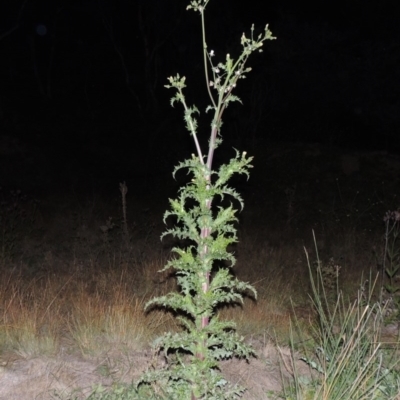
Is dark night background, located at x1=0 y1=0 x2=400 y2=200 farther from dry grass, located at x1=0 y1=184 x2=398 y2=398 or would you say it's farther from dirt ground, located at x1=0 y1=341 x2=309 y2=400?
dirt ground, located at x1=0 y1=341 x2=309 y2=400

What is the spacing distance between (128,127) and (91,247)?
13067 millimetres

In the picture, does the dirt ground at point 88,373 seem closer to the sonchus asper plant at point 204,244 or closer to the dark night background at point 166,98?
the sonchus asper plant at point 204,244

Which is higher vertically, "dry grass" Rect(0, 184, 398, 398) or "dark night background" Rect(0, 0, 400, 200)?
"dark night background" Rect(0, 0, 400, 200)

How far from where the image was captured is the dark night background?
14.7 meters

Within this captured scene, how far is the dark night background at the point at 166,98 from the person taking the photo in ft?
48.1

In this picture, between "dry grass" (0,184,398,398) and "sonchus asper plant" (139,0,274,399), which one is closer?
"sonchus asper plant" (139,0,274,399)

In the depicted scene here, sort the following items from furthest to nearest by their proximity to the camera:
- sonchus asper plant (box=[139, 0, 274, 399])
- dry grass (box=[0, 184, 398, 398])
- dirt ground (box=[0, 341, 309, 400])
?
dry grass (box=[0, 184, 398, 398]) < dirt ground (box=[0, 341, 309, 400]) < sonchus asper plant (box=[139, 0, 274, 399])

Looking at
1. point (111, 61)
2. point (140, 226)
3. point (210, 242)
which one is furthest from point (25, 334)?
point (111, 61)

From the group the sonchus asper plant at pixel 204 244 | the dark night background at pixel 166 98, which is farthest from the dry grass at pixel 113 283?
the dark night background at pixel 166 98

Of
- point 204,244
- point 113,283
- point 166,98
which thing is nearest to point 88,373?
point 204,244

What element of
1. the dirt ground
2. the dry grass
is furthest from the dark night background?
the dirt ground

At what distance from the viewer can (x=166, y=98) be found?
2239cm

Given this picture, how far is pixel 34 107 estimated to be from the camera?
64.6 feet

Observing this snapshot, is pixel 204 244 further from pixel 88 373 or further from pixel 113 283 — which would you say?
pixel 113 283
